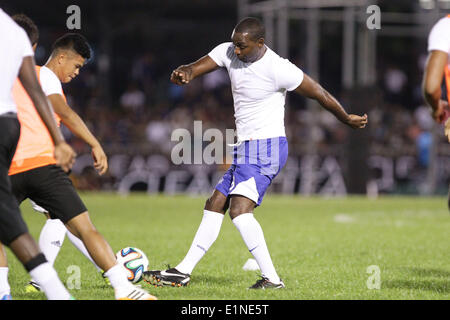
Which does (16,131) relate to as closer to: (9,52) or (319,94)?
(9,52)

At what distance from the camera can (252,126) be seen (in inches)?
297

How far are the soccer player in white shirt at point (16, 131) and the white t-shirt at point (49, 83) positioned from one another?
95 cm

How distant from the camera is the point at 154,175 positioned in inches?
944

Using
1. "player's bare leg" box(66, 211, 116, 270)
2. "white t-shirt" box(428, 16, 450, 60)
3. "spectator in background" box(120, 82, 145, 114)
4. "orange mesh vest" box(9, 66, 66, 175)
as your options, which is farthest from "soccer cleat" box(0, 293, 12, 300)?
"spectator in background" box(120, 82, 145, 114)

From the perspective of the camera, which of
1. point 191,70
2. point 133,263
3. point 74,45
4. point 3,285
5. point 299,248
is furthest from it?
point 299,248

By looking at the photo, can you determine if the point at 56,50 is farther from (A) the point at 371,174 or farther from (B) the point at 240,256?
(A) the point at 371,174

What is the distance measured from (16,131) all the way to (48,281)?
1050 mm

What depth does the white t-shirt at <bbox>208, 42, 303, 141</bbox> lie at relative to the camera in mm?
7379

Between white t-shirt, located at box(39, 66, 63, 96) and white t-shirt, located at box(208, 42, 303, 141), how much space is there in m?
1.69

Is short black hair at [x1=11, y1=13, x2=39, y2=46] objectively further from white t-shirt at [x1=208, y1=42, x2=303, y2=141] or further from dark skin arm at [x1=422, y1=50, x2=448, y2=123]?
dark skin arm at [x1=422, y1=50, x2=448, y2=123]

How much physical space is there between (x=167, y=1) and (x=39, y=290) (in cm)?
2066

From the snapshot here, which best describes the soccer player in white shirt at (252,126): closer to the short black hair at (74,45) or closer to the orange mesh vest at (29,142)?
the short black hair at (74,45)

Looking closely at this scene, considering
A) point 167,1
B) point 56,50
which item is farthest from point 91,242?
point 167,1

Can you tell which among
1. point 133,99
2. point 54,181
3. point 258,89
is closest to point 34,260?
point 54,181
